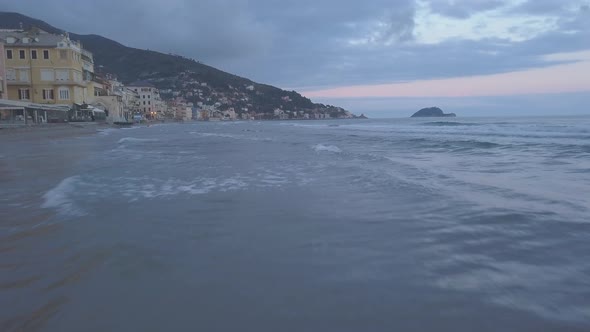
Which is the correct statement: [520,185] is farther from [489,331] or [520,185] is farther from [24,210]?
[24,210]

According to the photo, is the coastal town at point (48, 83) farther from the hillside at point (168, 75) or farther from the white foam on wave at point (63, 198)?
the hillside at point (168, 75)

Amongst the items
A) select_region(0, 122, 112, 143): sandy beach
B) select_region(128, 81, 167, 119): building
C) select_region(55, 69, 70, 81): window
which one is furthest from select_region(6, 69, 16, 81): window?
select_region(128, 81, 167, 119): building

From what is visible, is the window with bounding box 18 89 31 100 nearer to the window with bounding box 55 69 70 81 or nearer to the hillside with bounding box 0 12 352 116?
the window with bounding box 55 69 70 81

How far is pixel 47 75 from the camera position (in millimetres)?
45344

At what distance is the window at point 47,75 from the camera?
45.2 meters

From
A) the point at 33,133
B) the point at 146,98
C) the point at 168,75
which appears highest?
the point at 168,75

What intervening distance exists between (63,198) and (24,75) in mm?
45970

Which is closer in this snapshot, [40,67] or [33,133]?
[33,133]

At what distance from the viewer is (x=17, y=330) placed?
2539mm

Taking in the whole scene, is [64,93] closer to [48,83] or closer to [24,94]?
[48,83]

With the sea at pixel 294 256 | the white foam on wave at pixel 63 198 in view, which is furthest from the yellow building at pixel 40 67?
the white foam on wave at pixel 63 198

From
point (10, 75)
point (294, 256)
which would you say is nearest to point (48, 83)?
point (10, 75)

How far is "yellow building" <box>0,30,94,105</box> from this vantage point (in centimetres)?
4394

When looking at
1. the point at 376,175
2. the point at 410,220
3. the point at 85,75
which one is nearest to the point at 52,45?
the point at 85,75
